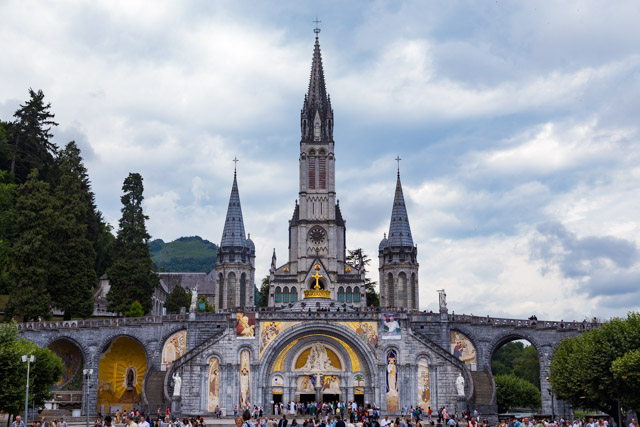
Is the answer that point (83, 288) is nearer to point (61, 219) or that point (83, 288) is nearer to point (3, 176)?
point (61, 219)

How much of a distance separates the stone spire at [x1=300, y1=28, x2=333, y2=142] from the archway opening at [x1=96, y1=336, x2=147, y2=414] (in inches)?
1424

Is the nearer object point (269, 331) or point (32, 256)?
point (32, 256)

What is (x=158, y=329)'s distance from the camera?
50.5 meters

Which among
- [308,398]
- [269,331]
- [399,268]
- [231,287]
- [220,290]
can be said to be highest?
[399,268]

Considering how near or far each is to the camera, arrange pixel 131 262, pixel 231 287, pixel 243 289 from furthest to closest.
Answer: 1. pixel 243 289
2. pixel 231 287
3. pixel 131 262

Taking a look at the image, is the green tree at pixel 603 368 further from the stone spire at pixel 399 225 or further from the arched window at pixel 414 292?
the stone spire at pixel 399 225

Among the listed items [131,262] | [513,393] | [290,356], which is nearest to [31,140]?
[131,262]

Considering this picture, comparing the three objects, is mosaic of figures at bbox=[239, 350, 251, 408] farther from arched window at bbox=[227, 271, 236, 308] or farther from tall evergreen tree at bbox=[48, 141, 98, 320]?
arched window at bbox=[227, 271, 236, 308]

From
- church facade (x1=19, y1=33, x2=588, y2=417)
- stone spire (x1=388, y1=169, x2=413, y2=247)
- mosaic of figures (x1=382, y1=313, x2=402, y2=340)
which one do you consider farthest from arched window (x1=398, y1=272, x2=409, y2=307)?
mosaic of figures (x1=382, y1=313, x2=402, y2=340)

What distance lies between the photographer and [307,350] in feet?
166

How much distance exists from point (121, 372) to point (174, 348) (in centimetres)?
469

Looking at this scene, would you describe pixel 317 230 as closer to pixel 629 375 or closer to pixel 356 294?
pixel 356 294

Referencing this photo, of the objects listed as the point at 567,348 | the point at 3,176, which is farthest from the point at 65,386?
the point at 567,348

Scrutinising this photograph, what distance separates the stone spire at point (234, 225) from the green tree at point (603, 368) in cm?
4632
